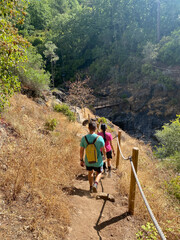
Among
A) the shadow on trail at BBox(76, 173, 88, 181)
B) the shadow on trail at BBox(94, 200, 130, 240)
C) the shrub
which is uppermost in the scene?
the shadow on trail at BBox(94, 200, 130, 240)

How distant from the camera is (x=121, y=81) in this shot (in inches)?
Answer: 1254

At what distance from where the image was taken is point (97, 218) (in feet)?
10.00

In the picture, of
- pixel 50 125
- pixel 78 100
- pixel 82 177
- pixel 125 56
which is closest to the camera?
pixel 82 177

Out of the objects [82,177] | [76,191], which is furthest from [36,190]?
[82,177]

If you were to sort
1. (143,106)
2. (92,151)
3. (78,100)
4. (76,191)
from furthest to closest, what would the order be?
A: (143,106)
(78,100)
(76,191)
(92,151)

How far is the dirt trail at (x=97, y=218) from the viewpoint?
2.65 meters

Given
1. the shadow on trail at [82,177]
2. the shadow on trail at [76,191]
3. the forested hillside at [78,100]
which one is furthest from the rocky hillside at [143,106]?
the shadow on trail at [76,191]

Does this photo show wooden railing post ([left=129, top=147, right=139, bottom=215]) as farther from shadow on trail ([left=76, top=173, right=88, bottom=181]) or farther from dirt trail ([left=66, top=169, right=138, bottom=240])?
shadow on trail ([left=76, top=173, right=88, bottom=181])

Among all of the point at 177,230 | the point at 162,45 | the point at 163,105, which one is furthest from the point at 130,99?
the point at 177,230

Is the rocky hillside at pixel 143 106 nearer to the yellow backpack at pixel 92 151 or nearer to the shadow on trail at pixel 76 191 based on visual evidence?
the shadow on trail at pixel 76 191

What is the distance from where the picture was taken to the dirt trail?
265 centimetres

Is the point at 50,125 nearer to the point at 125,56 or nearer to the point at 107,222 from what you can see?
the point at 107,222

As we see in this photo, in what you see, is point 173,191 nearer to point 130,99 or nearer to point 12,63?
point 12,63

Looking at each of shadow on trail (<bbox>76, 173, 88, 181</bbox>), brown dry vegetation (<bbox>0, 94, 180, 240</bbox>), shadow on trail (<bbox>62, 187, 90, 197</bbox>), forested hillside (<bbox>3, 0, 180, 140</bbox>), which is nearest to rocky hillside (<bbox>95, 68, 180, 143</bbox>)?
forested hillside (<bbox>3, 0, 180, 140</bbox>)
